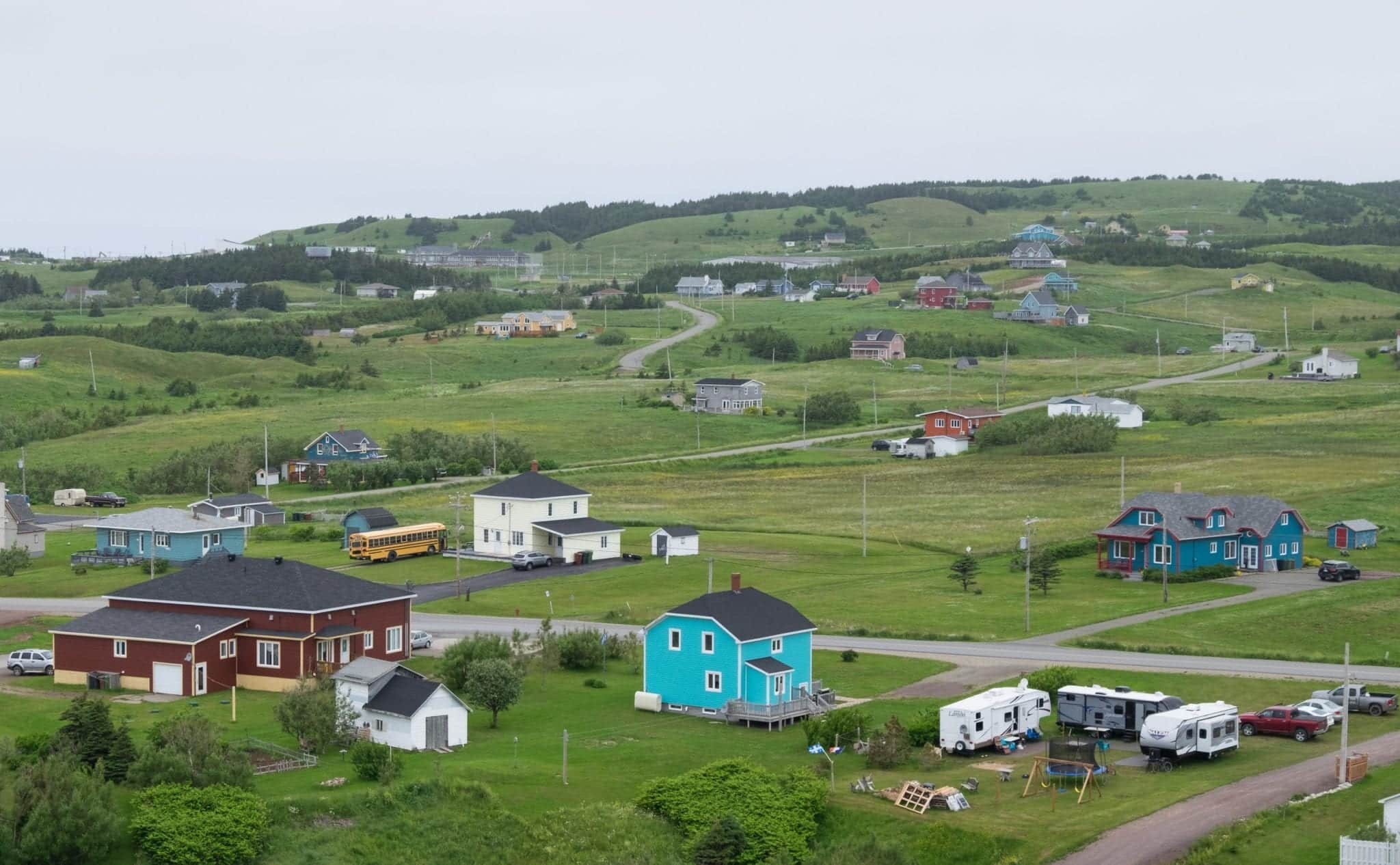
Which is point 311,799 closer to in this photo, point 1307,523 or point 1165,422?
point 1307,523

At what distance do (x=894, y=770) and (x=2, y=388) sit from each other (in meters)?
114

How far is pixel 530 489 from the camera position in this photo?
75875 mm

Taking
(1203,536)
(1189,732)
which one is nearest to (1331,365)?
(1203,536)

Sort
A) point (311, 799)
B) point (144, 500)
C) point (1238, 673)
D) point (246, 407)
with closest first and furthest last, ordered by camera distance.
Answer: point (311, 799) < point (1238, 673) < point (144, 500) < point (246, 407)

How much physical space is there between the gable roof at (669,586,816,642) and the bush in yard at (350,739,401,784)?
10931mm

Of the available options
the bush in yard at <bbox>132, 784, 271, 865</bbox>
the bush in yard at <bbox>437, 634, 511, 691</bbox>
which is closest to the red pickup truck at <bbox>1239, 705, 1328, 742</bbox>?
the bush in yard at <bbox>437, 634, 511, 691</bbox>

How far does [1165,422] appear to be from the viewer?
119 metres

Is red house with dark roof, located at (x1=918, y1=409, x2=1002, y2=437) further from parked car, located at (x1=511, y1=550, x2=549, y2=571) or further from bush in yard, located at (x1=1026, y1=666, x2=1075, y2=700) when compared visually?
bush in yard, located at (x1=1026, y1=666, x2=1075, y2=700)

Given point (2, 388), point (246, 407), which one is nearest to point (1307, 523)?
point (246, 407)

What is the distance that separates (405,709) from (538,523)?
32.9m

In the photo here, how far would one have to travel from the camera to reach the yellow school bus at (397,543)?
72625 millimetres

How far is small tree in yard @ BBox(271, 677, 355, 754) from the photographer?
136 feet

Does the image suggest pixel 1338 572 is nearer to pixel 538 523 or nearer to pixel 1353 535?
pixel 1353 535

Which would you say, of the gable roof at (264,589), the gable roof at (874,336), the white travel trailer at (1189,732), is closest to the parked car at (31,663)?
the gable roof at (264,589)
